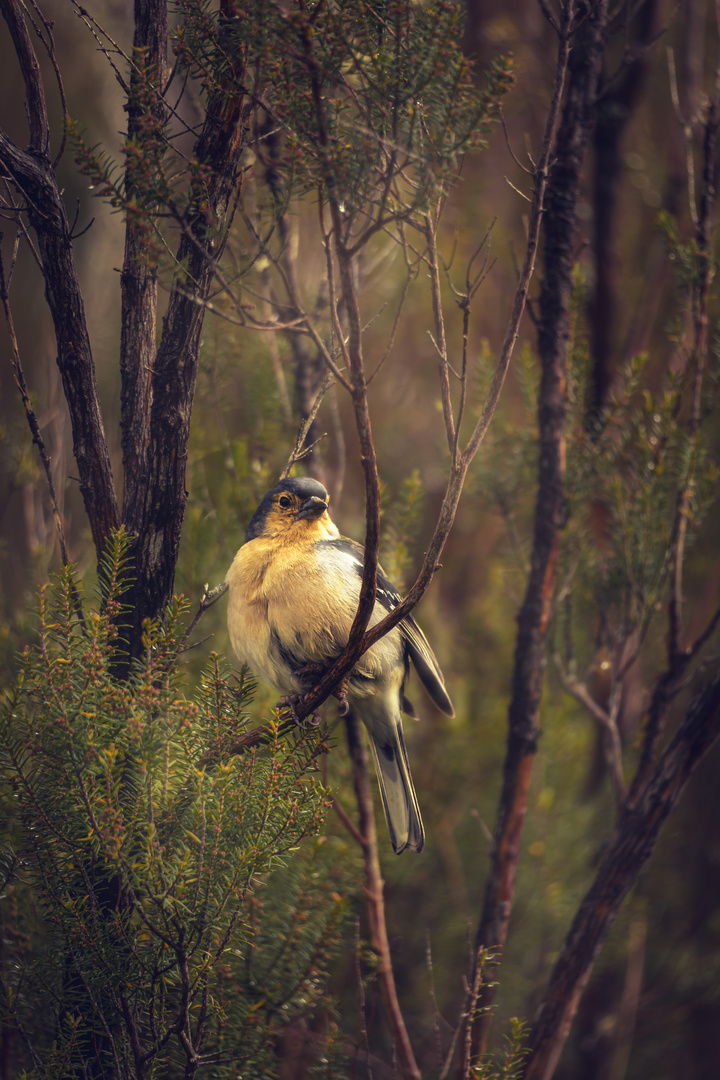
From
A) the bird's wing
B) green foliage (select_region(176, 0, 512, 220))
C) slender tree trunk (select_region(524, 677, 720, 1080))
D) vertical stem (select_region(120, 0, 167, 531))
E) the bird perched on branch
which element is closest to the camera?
green foliage (select_region(176, 0, 512, 220))

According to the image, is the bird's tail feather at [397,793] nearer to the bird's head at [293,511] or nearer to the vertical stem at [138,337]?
the bird's head at [293,511]

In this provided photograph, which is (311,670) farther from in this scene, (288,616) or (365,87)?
(365,87)

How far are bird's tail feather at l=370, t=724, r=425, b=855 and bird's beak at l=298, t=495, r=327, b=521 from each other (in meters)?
0.78

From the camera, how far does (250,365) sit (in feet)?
12.2

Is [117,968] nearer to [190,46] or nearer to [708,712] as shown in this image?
[708,712]

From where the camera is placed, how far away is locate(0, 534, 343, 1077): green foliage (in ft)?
5.01

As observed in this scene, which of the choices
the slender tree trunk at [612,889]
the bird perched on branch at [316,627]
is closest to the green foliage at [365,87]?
the bird perched on branch at [316,627]

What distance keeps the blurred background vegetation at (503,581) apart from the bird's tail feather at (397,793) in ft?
0.92

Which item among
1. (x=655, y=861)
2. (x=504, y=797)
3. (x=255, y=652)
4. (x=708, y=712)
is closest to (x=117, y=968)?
(x=255, y=652)

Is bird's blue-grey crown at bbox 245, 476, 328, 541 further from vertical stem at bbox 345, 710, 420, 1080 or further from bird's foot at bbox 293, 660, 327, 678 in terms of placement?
vertical stem at bbox 345, 710, 420, 1080

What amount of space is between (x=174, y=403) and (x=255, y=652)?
92cm

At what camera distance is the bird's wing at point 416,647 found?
2484 millimetres

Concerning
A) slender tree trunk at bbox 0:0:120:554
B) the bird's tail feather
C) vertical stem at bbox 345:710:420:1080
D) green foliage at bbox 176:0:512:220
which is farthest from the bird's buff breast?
green foliage at bbox 176:0:512:220


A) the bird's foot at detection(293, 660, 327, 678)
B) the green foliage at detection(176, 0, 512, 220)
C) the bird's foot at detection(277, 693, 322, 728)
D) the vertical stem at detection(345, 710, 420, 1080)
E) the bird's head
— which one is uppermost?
the green foliage at detection(176, 0, 512, 220)
